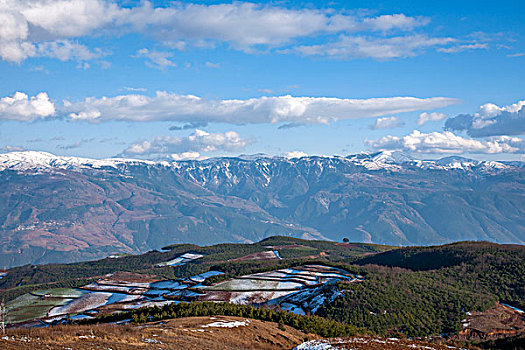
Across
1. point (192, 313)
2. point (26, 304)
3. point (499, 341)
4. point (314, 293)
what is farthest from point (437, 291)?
point (26, 304)

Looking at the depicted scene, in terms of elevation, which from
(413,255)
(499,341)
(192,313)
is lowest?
(413,255)

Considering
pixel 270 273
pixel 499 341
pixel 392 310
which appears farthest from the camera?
pixel 270 273

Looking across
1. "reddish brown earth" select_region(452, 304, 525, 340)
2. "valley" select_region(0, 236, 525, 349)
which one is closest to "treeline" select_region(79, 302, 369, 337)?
"valley" select_region(0, 236, 525, 349)

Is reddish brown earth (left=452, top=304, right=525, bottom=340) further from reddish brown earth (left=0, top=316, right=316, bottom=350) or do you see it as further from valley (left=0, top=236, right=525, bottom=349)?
reddish brown earth (left=0, top=316, right=316, bottom=350)

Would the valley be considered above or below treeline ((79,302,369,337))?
below

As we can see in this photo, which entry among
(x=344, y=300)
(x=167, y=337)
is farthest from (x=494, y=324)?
(x=167, y=337)

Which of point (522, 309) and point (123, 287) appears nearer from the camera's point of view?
point (522, 309)

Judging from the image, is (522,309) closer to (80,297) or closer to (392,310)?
(392,310)

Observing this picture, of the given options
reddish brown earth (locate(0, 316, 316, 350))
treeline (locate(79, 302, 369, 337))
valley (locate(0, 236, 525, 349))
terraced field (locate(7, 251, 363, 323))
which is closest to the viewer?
reddish brown earth (locate(0, 316, 316, 350))
